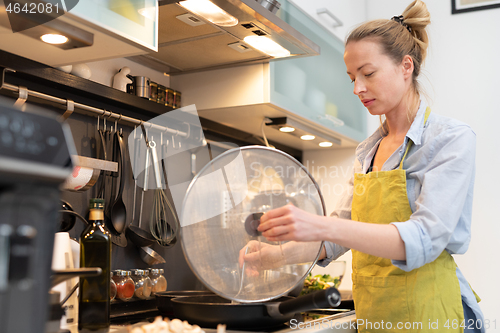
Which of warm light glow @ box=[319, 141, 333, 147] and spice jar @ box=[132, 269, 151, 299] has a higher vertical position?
warm light glow @ box=[319, 141, 333, 147]

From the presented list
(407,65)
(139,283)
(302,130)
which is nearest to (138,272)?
(139,283)

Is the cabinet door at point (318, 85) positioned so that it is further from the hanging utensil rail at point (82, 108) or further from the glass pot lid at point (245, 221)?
the glass pot lid at point (245, 221)

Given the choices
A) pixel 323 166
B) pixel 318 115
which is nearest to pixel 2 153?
pixel 318 115

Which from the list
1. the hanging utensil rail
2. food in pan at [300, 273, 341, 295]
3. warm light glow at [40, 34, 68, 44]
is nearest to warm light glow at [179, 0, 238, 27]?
warm light glow at [40, 34, 68, 44]

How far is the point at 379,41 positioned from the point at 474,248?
152cm

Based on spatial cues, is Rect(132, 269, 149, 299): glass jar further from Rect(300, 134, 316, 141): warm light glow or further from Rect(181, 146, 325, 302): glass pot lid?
Rect(300, 134, 316, 141): warm light glow

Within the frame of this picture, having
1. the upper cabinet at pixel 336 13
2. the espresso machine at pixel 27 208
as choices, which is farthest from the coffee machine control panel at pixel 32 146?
the upper cabinet at pixel 336 13

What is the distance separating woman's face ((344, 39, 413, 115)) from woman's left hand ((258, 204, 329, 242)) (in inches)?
15.5

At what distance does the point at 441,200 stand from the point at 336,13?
1.37m

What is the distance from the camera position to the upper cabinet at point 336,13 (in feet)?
5.94

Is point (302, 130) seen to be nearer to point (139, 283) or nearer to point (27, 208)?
point (139, 283)

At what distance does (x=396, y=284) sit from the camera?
1075 mm

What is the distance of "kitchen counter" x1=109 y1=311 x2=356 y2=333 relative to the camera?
1052 mm

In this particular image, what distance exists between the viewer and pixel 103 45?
3.32 feet
